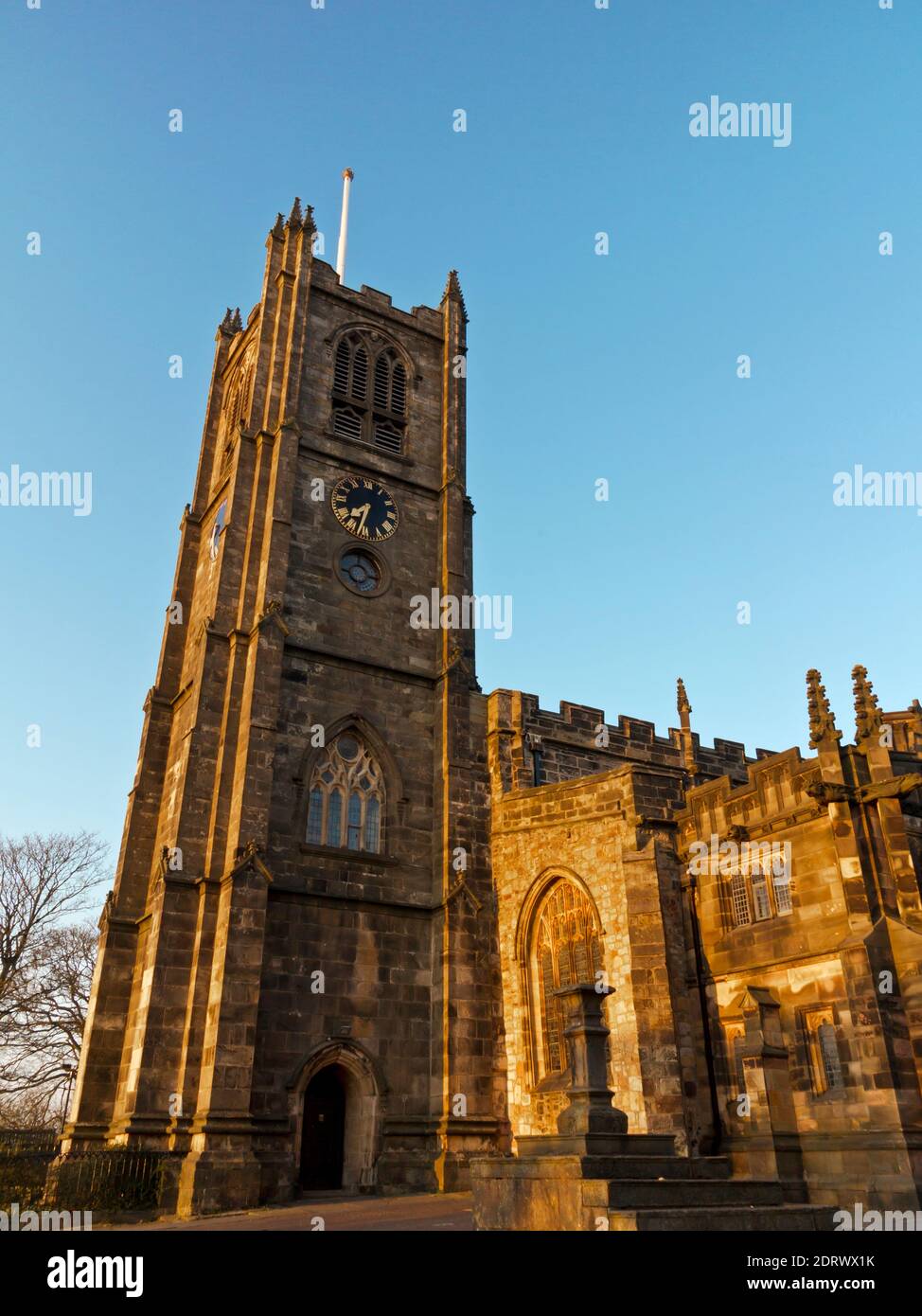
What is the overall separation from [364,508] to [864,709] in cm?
1553

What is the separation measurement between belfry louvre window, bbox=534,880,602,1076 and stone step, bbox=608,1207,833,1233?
372 inches

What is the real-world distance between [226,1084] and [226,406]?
22.7 metres

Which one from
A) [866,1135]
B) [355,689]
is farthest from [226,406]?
[866,1135]

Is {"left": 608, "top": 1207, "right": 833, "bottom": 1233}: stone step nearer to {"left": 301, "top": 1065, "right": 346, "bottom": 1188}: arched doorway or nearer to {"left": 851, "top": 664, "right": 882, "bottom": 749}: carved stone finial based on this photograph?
{"left": 851, "top": 664, "right": 882, "bottom": 749}: carved stone finial

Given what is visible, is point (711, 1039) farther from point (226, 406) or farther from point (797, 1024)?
point (226, 406)

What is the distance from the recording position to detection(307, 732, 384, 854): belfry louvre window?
23859mm

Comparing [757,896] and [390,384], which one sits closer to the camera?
[757,896]

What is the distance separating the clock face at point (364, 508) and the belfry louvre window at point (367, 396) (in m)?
1.63

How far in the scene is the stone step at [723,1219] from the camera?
34.8 feet

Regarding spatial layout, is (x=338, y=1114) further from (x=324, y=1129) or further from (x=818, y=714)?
(x=818, y=714)

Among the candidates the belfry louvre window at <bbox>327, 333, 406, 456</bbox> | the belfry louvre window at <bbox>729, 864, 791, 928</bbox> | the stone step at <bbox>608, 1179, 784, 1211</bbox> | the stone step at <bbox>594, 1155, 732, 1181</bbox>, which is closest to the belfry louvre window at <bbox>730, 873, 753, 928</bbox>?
the belfry louvre window at <bbox>729, 864, 791, 928</bbox>

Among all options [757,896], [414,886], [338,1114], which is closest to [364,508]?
[414,886]

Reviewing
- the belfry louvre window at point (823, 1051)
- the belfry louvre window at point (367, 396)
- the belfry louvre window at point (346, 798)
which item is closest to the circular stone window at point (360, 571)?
the belfry louvre window at point (367, 396)

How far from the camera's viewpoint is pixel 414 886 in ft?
80.1
